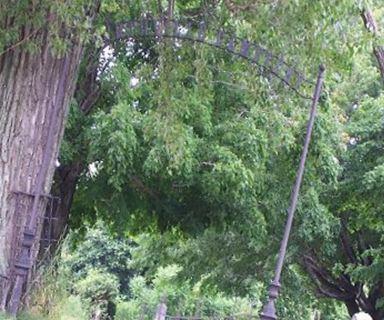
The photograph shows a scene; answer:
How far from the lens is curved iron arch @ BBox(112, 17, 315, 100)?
24.1 feet

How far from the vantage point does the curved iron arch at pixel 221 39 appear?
7.35 meters

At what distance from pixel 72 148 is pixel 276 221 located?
5324 millimetres

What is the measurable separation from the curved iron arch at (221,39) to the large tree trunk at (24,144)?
134 centimetres

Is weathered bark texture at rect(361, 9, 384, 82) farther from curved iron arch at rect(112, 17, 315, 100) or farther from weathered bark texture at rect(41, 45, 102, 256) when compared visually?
weathered bark texture at rect(41, 45, 102, 256)

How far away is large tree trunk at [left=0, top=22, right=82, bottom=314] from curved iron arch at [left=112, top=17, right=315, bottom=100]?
4.40 feet

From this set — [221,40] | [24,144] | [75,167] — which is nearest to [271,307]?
[24,144]

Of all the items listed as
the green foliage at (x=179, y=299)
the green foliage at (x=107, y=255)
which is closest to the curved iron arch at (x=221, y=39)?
the green foliage at (x=179, y=299)

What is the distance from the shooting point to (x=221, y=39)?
7.95 meters

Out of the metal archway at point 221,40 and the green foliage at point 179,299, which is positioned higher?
the metal archway at point 221,40

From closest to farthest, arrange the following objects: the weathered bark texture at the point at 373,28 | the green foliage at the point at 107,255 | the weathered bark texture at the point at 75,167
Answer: the weathered bark texture at the point at 373,28, the weathered bark texture at the point at 75,167, the green foliage at the point at 107,255

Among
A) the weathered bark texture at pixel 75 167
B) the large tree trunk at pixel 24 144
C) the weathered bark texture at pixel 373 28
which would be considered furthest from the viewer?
the weathered bark texture at pixel 75 167

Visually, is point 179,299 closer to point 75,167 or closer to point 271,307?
point 75,167

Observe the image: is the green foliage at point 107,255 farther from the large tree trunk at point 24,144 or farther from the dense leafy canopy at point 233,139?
the large tree trunk at point 24,144

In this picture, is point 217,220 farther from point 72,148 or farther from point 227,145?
point 72,148
